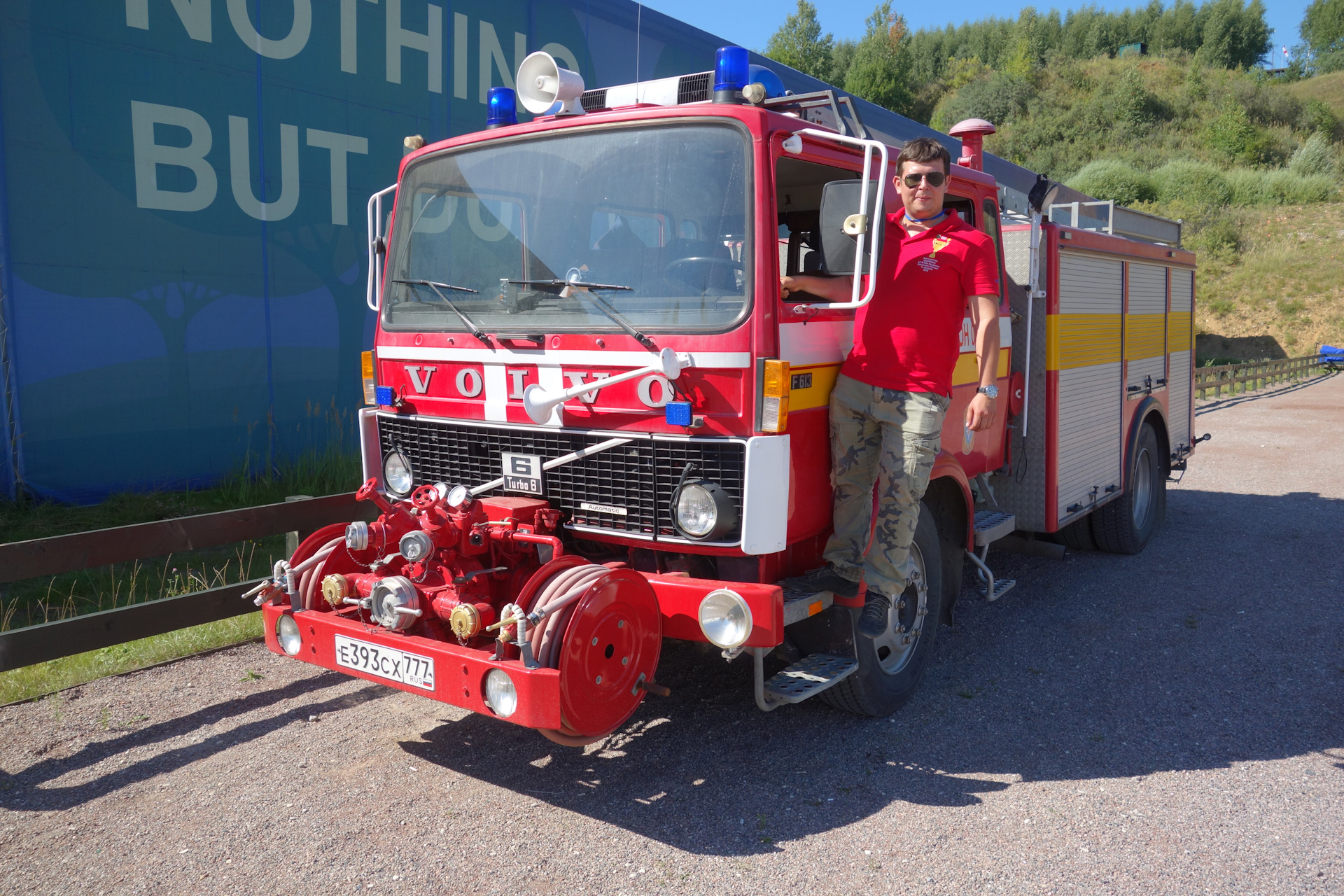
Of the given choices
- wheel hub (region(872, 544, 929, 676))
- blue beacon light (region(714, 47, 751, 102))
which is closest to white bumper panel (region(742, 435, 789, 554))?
wheel hub (region(872, 544, 929, 676))

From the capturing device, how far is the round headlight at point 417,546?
11.7ft

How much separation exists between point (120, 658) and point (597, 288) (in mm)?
3457

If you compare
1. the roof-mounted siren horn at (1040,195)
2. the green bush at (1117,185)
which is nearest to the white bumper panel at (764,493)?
the roof-mounted siren horn at (1040,195)

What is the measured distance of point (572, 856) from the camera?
10.8 feet

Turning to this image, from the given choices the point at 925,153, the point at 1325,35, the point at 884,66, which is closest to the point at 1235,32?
the point at 1325,35

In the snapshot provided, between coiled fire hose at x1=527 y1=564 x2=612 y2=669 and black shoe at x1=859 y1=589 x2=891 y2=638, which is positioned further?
black shoe at x1=859 y1=589 x2=891 y2=638

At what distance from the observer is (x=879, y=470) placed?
3.99 metres

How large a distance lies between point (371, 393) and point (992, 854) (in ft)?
11.1

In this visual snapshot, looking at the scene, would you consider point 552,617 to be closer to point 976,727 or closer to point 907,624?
point 907,624

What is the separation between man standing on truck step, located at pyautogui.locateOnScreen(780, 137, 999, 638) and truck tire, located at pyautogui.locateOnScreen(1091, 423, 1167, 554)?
383cm

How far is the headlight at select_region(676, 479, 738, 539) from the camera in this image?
A: 3492mm

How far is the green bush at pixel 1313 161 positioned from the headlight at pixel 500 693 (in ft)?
155

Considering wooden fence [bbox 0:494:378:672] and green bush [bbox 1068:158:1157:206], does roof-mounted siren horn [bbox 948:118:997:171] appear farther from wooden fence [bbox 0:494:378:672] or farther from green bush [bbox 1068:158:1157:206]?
green bush [bbox 1068:158:1157:206]

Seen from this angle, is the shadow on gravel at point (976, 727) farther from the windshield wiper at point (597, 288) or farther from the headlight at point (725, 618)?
the windshield wiper at point (597, 288)
